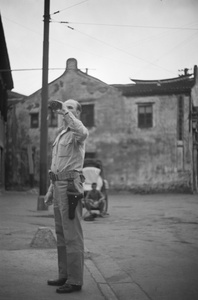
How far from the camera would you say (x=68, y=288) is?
4.05m

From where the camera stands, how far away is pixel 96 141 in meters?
28.7

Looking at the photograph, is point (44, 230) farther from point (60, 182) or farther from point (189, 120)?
point (189, 120)

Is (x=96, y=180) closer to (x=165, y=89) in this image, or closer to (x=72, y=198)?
(x=72, y=198)

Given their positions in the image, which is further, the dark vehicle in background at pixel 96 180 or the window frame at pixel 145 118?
the window frame at pixel 145 118

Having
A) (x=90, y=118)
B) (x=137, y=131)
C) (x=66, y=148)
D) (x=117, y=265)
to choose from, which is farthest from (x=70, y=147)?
(x=90, y=118)

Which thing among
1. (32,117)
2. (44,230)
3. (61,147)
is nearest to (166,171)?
(32,117)

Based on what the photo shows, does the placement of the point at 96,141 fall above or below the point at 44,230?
above

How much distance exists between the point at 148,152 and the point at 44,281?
23.7m

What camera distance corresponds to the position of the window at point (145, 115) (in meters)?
28.0

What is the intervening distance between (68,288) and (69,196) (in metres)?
0.85

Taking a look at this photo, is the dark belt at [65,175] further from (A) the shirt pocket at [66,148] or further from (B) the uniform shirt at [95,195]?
(B) the uniform shirt at [95,195]

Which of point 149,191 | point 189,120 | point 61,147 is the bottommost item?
point 149,191

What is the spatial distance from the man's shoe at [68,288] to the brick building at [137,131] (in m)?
23.3

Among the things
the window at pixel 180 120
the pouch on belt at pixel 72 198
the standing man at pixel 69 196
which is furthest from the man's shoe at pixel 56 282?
the window at pixel 180 120
